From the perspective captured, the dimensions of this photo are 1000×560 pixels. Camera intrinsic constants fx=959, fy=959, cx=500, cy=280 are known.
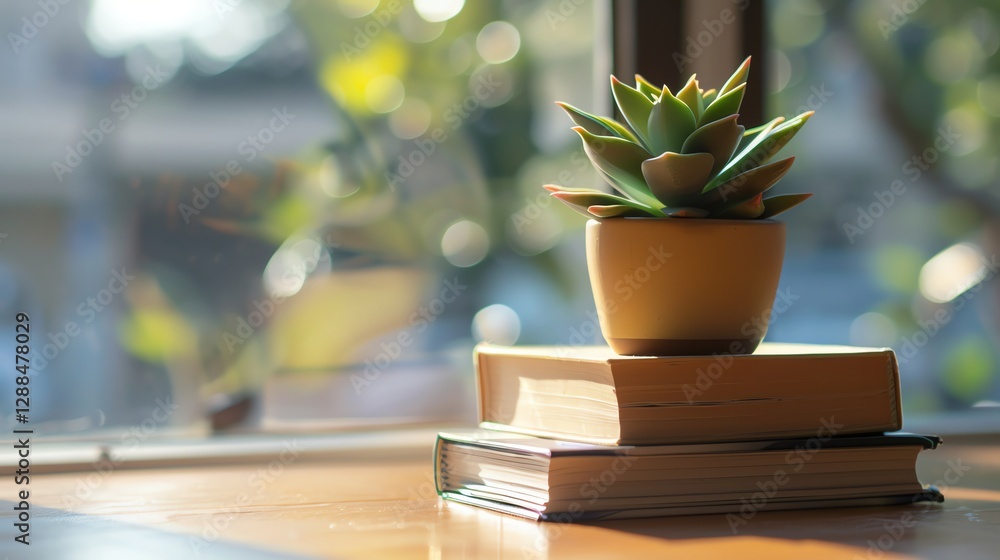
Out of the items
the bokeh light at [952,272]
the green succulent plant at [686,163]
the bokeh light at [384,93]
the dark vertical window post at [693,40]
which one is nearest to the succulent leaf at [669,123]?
the green succulent plant at [686,163]

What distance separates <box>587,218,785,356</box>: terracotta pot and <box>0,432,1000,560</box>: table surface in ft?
0.49

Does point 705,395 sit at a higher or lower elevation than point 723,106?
lower

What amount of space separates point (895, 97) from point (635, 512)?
3.49ft

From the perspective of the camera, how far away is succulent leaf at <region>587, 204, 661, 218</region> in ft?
2.62

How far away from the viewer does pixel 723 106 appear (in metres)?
0.81

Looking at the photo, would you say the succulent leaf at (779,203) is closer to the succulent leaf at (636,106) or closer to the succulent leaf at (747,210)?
the succulent leaf at (747,210)

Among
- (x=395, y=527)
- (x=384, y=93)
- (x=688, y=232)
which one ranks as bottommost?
(x=395, y=527)

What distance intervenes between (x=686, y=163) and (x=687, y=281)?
0.32 feet

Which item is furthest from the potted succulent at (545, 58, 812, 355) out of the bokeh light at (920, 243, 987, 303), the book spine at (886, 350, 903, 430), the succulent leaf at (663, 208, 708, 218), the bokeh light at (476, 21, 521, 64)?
the bokeh light at (920, 243, 987, 303)

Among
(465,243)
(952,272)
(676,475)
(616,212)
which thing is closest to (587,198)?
(616,212)

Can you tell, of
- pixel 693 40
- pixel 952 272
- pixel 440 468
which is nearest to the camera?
pixel 440 468

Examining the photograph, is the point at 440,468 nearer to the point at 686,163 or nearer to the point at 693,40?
the point at 686,163

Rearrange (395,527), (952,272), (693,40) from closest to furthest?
(395,527) < (693,40) < (952,272)

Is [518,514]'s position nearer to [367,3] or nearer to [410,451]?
[410,451]
